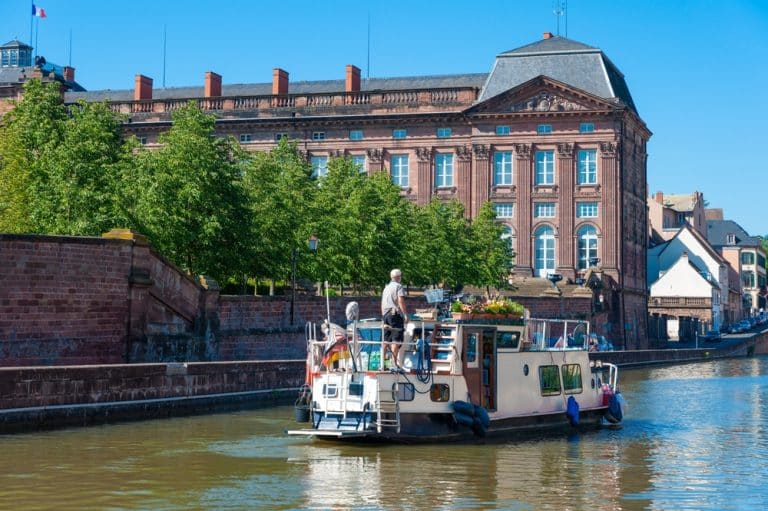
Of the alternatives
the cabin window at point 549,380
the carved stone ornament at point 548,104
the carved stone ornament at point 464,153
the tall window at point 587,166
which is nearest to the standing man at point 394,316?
the cabin window at point 549,380

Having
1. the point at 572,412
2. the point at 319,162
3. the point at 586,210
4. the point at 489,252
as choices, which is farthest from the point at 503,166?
the point at 572,412

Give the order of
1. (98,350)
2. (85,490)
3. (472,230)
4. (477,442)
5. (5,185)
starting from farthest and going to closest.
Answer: (472,230) < (5,185) < (98,350) < (477,442) < (85,490)

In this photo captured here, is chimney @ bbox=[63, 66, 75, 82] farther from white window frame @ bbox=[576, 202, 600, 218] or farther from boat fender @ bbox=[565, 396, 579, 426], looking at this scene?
boat fender @ bbox=[565, 396, 579, 426]

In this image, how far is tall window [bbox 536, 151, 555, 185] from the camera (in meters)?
90.2

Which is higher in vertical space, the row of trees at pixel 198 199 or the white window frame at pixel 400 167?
the white window frame at pixel 400 167

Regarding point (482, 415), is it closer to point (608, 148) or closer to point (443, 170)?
point (608, 148)

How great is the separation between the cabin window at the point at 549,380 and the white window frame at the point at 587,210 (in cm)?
5738

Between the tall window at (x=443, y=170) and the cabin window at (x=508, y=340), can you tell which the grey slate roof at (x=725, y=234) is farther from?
the cabin window at (x=508, y=340)

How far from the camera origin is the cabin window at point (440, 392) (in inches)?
1116

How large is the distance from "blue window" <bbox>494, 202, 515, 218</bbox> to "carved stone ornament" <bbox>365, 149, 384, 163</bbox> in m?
9.81

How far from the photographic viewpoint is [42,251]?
122 feet

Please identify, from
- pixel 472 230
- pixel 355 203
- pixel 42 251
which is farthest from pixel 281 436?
pixel 472 230

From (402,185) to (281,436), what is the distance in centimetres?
6512

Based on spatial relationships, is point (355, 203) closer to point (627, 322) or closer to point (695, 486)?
point (627, 322)
